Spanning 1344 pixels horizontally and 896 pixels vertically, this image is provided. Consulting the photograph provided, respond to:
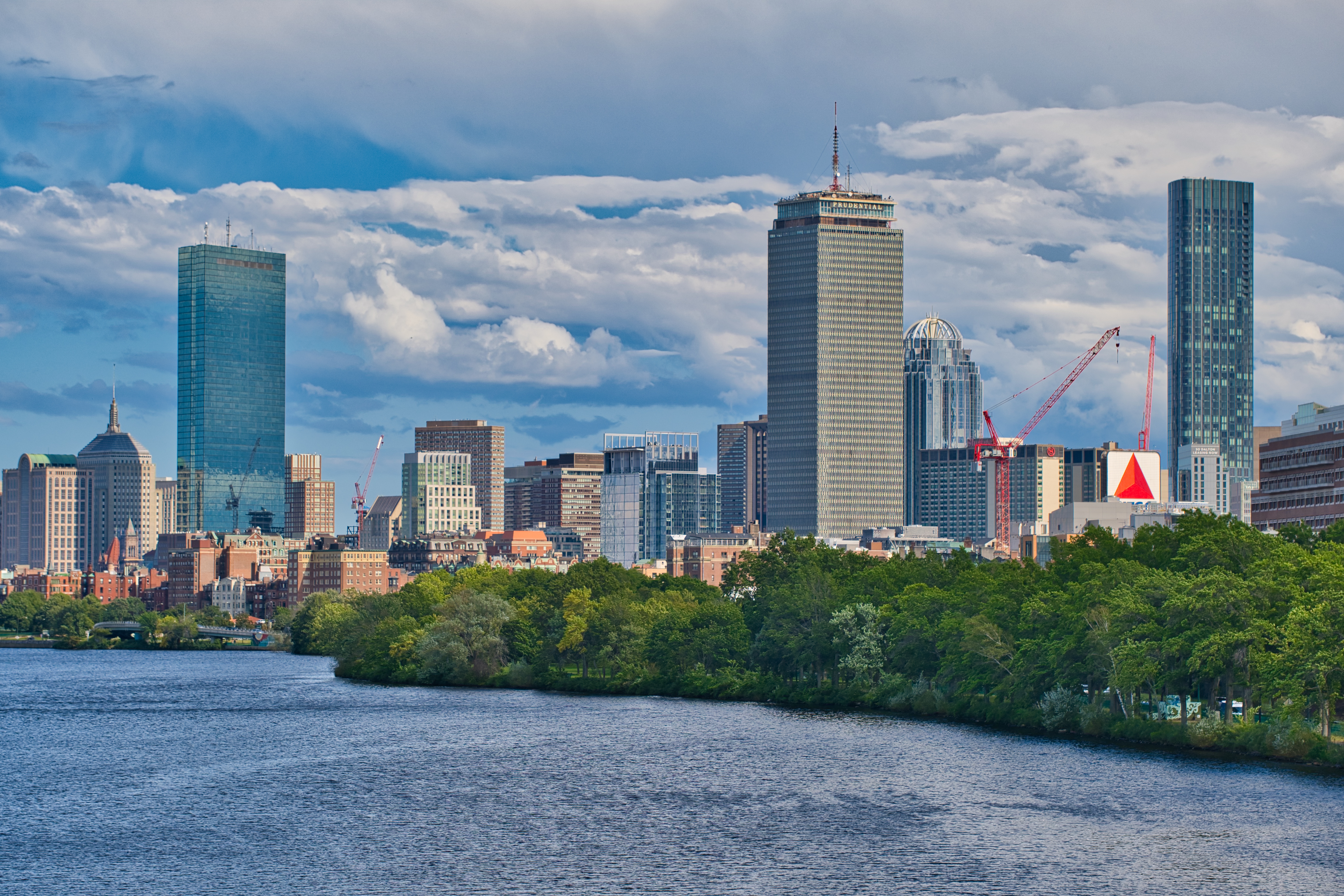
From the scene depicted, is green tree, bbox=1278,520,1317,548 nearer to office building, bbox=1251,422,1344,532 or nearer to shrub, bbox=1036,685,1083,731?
shrub, bbox=1036,685,1083,731

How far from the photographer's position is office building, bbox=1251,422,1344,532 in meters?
173

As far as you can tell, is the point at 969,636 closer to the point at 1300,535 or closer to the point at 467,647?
the point at 1300,535

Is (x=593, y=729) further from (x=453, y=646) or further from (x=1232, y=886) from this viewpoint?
(x=1232, y=886)

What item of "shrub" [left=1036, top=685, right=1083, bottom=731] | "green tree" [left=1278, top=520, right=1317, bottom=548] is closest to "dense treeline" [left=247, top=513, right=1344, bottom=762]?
"shrub" [left=1036, top=685, right=1083, bottom=731]

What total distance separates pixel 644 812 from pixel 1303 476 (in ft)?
386

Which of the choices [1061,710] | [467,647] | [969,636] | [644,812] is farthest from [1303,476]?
[644,812]

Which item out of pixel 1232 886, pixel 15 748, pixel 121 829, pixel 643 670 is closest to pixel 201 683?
pixel 643 670

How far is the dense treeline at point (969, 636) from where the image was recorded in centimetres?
10338

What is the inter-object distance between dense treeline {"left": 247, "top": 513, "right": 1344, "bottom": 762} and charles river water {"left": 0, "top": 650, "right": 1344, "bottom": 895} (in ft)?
16.5

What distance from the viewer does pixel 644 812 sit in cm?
8619

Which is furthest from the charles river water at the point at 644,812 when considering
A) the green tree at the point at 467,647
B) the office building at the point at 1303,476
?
the office building at the point at 1303,476

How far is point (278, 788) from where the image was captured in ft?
313

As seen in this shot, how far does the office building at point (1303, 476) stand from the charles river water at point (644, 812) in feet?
223

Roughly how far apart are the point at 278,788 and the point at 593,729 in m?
33.0
